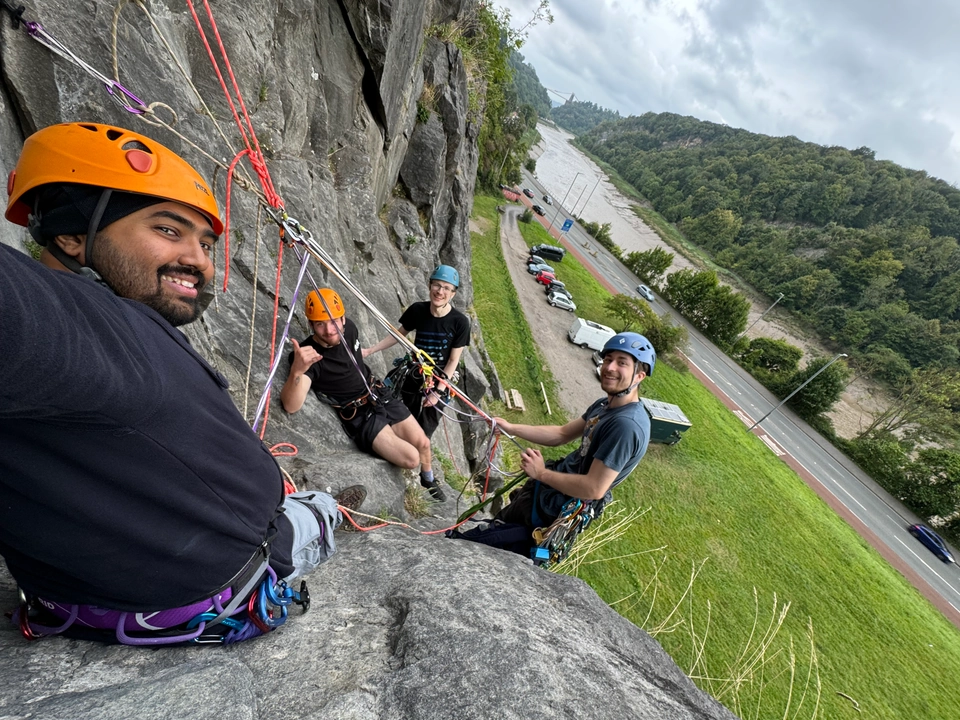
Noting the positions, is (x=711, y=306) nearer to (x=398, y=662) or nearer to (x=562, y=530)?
(x=562, y=530)

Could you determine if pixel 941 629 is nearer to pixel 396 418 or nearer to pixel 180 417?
pixel 396 418

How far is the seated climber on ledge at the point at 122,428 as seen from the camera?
29.5 inches

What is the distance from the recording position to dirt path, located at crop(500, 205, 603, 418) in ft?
57.3

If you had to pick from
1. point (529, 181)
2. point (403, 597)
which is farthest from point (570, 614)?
point (529, 181)

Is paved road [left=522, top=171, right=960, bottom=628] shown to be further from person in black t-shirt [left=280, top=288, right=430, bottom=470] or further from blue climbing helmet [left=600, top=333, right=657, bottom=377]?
person in black t-shirt [left=280, top=288, right=430, bottom=470]

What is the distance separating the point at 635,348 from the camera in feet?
10.1

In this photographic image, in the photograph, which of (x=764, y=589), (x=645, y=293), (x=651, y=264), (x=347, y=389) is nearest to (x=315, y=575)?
(x=347, y=389)

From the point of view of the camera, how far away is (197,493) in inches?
44.1

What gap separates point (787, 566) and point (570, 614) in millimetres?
16114

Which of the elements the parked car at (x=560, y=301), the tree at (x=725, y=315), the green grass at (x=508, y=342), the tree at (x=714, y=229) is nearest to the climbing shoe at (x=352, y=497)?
the green grass at (x=508, y=342)

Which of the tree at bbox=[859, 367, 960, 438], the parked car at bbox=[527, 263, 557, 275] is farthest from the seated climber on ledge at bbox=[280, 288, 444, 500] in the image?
the tree at bbox=[859, 367, 960, 438]

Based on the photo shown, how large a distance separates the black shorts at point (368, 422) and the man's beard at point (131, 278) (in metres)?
2.84

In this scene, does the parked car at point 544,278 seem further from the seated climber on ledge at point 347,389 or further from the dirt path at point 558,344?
the seated climber on ledge at point 347,389

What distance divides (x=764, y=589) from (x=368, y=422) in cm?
1440
